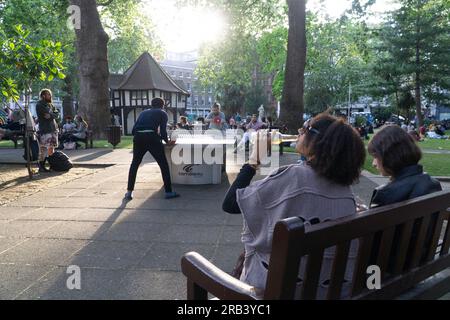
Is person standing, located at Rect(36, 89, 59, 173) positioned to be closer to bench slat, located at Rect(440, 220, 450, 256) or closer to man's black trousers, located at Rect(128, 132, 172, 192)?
man's black trousers, located at Rect(128, 132, 172, 192)

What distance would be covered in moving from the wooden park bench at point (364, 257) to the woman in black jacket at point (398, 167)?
217mm

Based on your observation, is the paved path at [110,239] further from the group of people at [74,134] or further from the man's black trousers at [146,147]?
the group of people at [74,134]

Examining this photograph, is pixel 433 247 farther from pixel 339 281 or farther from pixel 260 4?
pixel 260 4

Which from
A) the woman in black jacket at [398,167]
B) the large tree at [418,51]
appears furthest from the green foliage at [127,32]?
Answer: the woman in black jacket at [398,167]

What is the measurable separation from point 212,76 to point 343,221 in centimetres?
2818

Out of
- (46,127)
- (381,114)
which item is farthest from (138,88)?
(381,114)

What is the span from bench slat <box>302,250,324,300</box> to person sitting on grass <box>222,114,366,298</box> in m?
0.15

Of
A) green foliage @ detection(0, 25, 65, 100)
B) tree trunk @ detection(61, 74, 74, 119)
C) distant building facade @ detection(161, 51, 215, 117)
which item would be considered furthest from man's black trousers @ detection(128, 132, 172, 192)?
distant building facade @ detection(161, 51, 215, 117)

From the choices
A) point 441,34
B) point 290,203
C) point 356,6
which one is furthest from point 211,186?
point 441,34

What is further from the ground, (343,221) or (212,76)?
(212,76)

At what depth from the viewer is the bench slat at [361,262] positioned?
1.91 m

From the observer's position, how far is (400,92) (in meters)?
38.8
